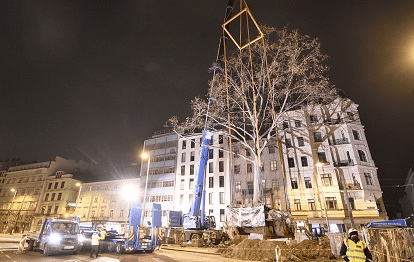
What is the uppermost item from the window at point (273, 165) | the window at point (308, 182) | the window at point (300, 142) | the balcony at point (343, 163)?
the window at point (300, 142)

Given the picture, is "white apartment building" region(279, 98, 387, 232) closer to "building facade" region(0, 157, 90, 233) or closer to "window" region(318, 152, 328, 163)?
"window" region(318, 152, 328, 163)

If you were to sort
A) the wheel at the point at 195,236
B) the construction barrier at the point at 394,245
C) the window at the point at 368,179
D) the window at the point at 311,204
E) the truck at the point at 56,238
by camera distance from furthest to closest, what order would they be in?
the window at the point at 311,204, the window at the point at 368,179, the wheel at the point at 195,236, the truck at the point at 56,238, the construction barrier at the point at 394,245

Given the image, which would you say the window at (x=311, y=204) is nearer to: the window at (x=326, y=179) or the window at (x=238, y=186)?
the window at (x=326, y=179)

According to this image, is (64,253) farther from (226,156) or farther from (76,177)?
(76,177)

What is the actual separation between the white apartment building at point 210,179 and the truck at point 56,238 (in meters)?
26.7

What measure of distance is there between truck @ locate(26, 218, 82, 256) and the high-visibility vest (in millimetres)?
15866

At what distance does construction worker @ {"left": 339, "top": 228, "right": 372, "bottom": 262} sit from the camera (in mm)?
5942

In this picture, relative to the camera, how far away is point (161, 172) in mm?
49844

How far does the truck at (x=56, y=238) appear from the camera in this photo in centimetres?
1426

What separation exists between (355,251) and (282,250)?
26.2 feet

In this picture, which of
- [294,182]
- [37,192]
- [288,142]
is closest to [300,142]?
[288,142]

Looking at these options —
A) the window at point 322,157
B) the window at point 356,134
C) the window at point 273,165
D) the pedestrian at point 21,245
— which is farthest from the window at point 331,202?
the pedestrian at point 21,245

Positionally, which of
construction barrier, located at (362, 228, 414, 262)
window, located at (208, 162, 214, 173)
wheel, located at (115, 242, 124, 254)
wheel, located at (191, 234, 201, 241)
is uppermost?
window, located at (208, 162, 214, 173)

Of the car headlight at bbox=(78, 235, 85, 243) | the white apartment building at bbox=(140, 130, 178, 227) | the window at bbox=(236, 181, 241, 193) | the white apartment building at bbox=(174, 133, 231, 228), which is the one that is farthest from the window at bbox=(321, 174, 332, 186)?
the car headlight at bbox=(78, 235, 85, 243)
